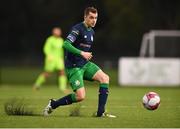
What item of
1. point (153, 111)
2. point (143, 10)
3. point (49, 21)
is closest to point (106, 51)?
point (49, 21)

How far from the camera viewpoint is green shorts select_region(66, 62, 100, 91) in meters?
12.8

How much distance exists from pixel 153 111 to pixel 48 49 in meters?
9.93

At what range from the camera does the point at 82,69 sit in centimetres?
1297

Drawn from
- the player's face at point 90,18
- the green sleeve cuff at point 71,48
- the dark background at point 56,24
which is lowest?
the green sleeve cuff at point 71,48

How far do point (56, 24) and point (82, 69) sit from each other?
42.1 metres

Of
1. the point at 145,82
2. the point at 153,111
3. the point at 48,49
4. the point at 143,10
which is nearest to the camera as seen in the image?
the point at 153,111

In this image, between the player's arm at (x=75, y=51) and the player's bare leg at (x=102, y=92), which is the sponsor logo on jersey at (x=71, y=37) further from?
the player's bare leg at (x=102, y=92)

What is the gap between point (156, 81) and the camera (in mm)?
27344

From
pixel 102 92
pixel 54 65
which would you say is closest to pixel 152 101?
pixel 102 92

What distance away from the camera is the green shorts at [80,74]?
12.8m

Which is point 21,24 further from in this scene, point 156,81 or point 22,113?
point 22,113

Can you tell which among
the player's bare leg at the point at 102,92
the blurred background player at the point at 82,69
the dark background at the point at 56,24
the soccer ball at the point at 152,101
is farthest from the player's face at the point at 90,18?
the dark background at the point at 56,24

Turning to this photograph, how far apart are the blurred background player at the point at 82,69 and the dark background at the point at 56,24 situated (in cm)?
3244

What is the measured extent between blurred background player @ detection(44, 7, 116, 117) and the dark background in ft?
106
